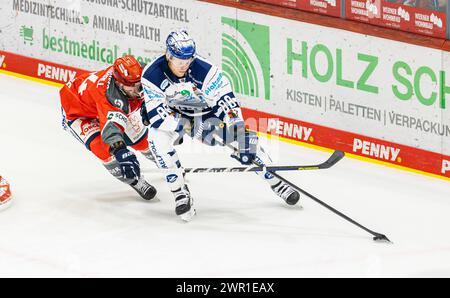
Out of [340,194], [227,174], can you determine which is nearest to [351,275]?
[340,194]

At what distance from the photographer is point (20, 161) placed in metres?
10.7

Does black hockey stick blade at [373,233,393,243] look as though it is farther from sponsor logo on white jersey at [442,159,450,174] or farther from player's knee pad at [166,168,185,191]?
sponsor logo on white jersey at [442,159,450,174]

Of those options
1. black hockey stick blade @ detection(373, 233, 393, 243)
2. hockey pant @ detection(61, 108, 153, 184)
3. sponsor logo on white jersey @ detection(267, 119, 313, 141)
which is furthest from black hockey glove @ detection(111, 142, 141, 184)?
sponsor logo on white jersey @ detection(267, 119, 313, 141)

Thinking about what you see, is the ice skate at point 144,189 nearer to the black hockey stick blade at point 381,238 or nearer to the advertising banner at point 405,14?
the black hockey stick blade at point 381,238

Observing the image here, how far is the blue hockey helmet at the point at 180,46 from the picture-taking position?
8.91 meters

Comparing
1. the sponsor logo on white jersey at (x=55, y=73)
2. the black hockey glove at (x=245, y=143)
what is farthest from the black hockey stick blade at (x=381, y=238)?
the sponsor logo on white jersey at (x=55, y=73)

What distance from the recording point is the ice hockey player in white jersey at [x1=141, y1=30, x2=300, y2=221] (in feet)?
29.6

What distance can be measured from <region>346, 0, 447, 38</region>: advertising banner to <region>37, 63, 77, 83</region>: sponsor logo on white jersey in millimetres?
3541

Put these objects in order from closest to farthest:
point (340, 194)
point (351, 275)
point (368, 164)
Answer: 1. point (351, 275)
2. point (340, 194)
3. point (368, 164)

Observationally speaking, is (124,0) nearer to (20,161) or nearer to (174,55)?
(20,161)

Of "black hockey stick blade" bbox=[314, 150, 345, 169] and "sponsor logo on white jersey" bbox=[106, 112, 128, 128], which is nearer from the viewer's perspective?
"black hockey stick blade" bbox=[314, 150, 345, 169]

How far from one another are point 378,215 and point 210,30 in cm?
310

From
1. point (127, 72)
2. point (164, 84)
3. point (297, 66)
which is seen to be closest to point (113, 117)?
point (127, 72)

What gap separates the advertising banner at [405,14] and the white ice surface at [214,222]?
124 cm
